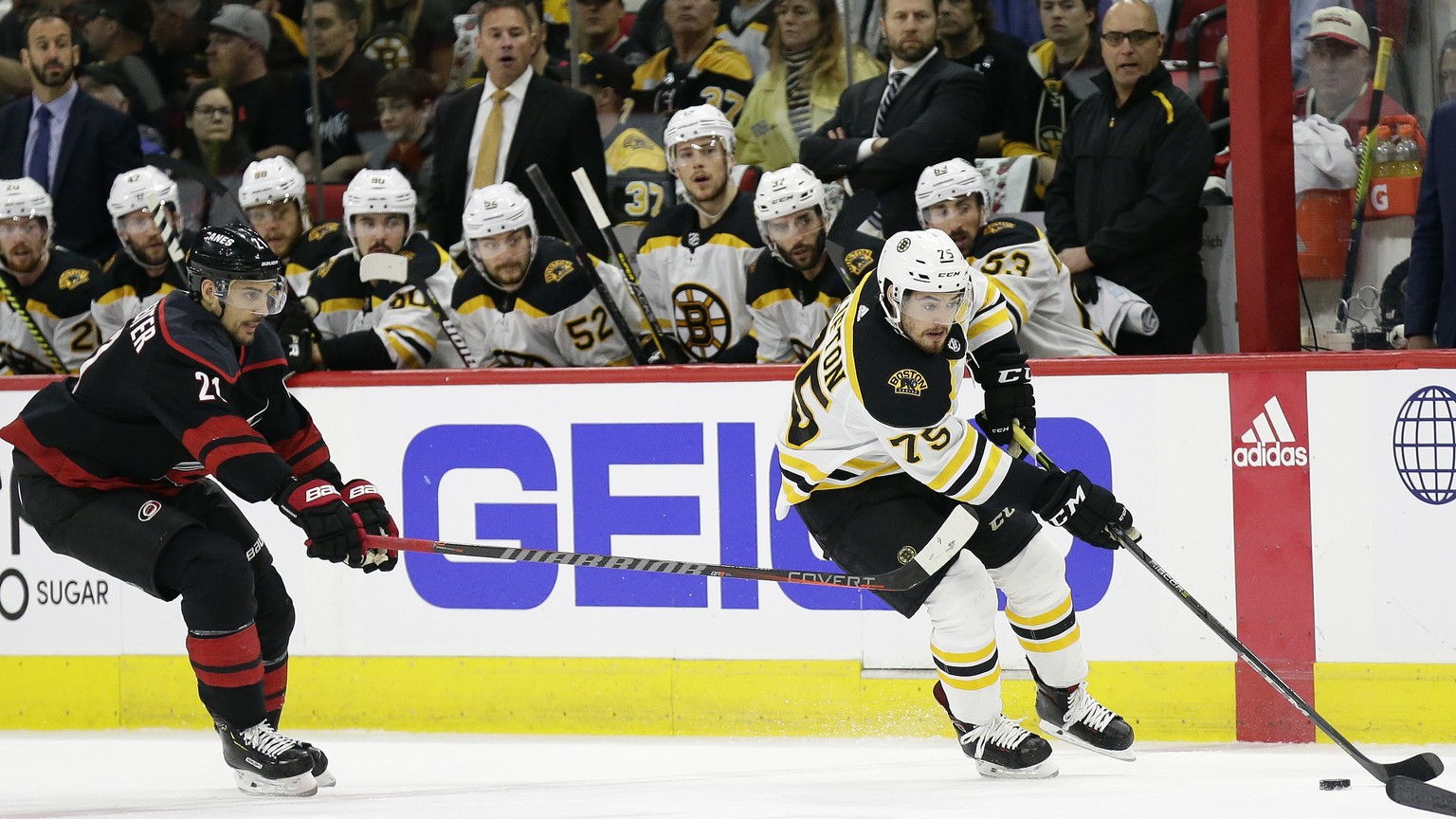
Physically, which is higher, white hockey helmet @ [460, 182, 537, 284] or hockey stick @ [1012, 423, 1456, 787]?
white hockey helmet @ [460, 182, 537, 284]

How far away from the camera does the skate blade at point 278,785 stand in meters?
4.41

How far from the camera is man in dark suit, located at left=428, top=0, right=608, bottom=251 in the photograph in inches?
242

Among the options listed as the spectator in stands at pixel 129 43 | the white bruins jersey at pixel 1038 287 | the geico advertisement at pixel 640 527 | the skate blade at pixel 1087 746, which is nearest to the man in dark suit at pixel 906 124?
the white bruins jersey at pixel 1038 287

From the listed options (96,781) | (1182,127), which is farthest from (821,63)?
(96,781)

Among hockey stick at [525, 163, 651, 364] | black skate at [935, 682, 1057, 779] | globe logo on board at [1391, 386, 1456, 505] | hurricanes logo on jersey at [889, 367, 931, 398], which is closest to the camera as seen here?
hurricanes logo on jersey at [889, 367, 931, 398]

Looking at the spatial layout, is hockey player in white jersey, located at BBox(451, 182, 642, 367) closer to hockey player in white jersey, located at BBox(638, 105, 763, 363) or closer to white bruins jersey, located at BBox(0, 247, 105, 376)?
hockey player in white jersey, located at BBox(638, 105, 763, 363)

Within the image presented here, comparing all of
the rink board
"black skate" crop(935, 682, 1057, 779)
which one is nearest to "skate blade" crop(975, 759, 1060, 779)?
"black skate" crop(935, 682, 1057, 779)

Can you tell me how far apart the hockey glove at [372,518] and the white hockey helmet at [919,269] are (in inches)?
51.9

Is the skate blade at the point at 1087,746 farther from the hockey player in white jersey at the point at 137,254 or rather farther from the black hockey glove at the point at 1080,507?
the hockey player in white jersey at the point at 137,254

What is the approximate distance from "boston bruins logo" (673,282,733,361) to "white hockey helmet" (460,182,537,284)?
518mm

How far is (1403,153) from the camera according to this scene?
5.39m

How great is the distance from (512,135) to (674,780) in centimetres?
266

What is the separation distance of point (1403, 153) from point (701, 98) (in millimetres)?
2361

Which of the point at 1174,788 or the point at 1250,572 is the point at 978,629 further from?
the point at 1250,572
